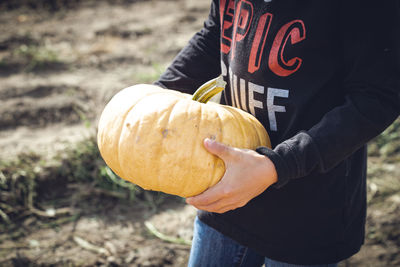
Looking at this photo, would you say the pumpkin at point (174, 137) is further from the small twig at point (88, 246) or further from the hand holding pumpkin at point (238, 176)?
the small twig at point (88, 246)

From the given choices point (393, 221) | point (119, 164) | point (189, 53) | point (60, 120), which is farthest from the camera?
point (60, 120)

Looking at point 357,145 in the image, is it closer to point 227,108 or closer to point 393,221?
point 227,108

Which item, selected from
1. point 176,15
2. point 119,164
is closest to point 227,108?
point 119,164

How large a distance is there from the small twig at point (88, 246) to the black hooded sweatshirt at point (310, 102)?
4.53 ft

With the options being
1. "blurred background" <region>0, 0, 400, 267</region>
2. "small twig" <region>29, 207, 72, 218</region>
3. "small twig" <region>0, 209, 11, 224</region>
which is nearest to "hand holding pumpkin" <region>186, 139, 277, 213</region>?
"blurred background" <region>0, 0, 400, 267</region>

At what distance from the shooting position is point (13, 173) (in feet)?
10.3

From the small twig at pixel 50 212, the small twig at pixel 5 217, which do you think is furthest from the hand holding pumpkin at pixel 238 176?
the small twig at pixel 5 217

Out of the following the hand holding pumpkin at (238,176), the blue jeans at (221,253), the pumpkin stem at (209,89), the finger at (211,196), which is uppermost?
the pumpkin stem at (209,89)

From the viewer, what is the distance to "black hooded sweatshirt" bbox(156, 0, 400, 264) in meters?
1.10

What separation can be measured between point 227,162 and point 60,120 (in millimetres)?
3155

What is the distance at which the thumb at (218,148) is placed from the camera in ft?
3.87

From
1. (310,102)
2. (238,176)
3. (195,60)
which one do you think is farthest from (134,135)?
(310,102)

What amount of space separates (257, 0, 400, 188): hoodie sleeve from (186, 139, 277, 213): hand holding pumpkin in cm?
4

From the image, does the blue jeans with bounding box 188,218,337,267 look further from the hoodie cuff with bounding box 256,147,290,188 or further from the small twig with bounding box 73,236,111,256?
the small twig with bounding box 73,236,111,256
